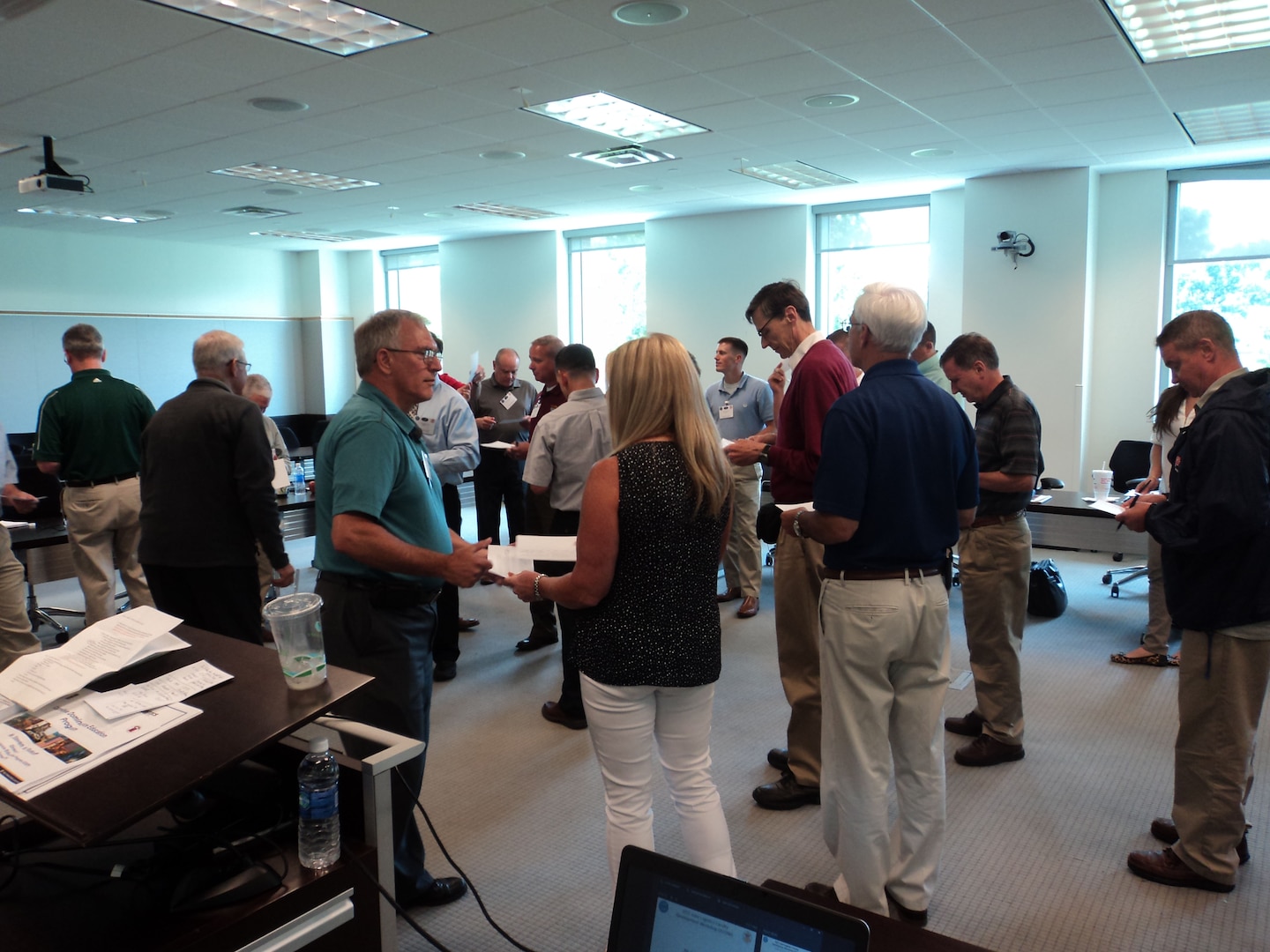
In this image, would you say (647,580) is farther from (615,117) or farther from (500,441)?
(615,117)

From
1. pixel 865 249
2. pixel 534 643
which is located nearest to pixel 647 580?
pixel 534 643

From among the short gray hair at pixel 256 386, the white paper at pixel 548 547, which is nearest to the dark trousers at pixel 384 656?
the white paper at pixel 548 547

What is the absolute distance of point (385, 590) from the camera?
2.14 m

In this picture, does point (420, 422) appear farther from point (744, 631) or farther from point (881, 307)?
point (881, 307)

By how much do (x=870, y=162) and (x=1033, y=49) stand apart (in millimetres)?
2637

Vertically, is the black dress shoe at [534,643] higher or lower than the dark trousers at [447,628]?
lower

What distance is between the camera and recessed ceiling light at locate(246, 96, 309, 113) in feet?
16.2

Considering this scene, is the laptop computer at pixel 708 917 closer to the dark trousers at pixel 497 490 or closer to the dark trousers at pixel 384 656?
the dark trousers at pixel 384 656

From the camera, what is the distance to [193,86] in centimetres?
464

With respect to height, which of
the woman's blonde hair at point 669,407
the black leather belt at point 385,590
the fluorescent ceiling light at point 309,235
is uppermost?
the fluorescent ceiling light at point 309,235

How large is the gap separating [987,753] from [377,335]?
2584 millimetres

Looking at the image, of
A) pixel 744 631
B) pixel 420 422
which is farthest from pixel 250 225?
pixel 744 631

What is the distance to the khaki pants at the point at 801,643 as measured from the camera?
291cm

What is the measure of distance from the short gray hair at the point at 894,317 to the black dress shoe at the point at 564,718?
2183mm
